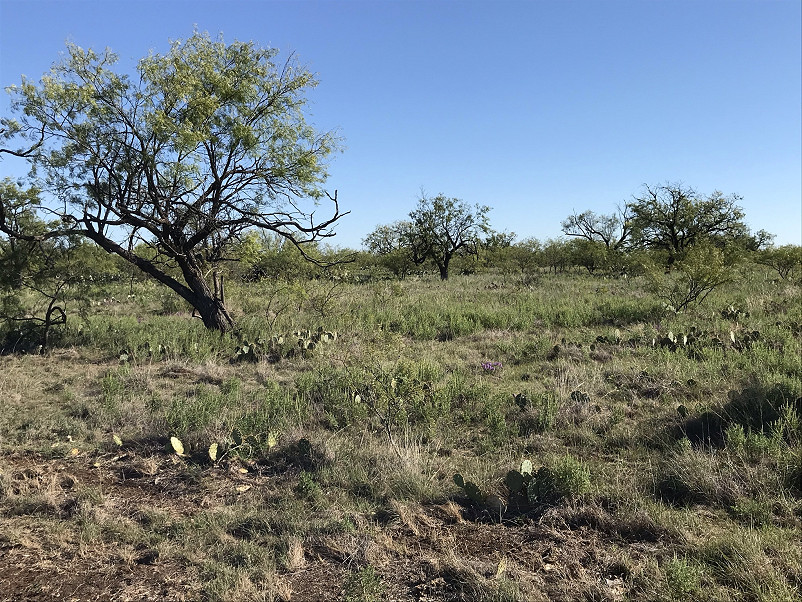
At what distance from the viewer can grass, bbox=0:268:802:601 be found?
3.10 meters

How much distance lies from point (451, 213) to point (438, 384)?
2602 cm

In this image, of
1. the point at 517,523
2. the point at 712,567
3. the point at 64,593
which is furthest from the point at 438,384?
the point at 64,593

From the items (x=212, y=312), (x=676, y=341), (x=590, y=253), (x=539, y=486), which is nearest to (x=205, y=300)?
(x=212, y=312)

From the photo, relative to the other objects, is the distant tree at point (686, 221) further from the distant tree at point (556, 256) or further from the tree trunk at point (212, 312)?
the tree trunk at point (212, 312)

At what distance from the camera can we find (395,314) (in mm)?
12656

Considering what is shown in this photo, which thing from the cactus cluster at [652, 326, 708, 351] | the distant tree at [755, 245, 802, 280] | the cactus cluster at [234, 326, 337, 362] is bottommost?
the cactus cluster at [234, 326, 337, 362]

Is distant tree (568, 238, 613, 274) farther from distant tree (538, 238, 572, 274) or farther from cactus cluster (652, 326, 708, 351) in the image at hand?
cactus cluster (652, 326, 708, 351)

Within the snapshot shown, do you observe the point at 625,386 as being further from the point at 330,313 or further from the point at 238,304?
the point at 238,304

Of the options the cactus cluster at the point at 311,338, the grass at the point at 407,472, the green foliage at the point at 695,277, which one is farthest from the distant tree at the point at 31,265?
the green foliage at the point at 695,277

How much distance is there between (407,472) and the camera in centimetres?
432

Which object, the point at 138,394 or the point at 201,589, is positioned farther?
the point at 138,394

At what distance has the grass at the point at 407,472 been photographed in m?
3.10

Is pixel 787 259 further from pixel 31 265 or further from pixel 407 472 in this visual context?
pixel 31 265

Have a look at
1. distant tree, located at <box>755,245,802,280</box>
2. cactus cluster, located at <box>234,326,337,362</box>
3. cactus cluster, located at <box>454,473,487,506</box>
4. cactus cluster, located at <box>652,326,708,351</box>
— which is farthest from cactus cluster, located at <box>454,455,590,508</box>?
distant tree, located at <box>755,245,802,280</box>
